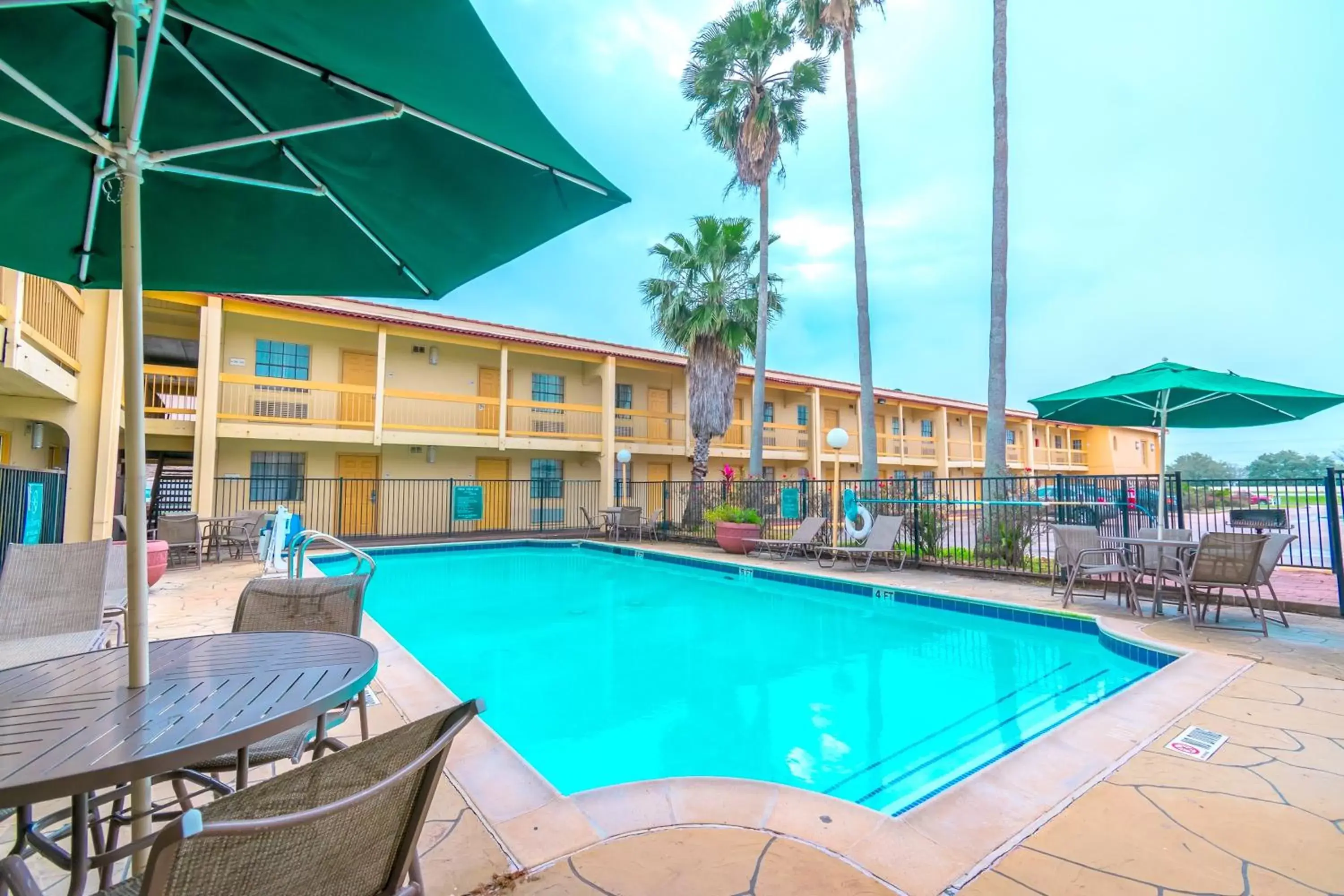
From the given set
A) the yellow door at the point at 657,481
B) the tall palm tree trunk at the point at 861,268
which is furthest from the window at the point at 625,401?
the tall palm tree trunk at the point at 861,268

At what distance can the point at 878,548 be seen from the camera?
9141 mm

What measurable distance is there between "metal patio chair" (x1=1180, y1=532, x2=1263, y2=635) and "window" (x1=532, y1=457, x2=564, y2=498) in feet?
47.9

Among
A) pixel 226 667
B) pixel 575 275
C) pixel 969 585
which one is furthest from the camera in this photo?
pixel 575 275

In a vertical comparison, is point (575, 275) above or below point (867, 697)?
above

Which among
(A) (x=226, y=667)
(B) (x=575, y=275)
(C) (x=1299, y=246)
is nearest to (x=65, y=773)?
(A) (x=226, y=667)

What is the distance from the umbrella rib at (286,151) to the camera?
7.03 feet

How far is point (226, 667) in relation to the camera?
5.78ft

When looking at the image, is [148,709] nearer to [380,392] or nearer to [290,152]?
[290,152]

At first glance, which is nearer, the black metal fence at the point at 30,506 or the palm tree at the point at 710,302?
the black metal fence at the point at 30,506

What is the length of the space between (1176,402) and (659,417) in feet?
45.4

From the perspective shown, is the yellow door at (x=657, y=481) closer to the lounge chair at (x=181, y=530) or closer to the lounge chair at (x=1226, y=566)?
the lounge chair at (x=181, y=530)

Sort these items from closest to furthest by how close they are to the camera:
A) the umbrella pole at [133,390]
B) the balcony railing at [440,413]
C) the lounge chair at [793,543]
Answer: the umbrella pole at [133,390] < the lounge chair at [793,543] < the balcony railing at [440,413]

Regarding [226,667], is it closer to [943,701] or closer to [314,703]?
[314,703]

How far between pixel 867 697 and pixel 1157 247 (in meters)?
18.6
